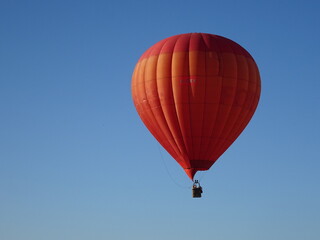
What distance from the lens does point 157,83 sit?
60.7m

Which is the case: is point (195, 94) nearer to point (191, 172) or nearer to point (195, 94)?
point (195, 94)

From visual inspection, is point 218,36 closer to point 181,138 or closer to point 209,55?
point 209,55

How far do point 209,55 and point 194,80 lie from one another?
1500 millimetres

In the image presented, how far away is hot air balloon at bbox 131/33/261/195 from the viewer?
60.5 metres

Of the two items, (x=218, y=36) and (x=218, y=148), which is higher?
(x=218, y=36)

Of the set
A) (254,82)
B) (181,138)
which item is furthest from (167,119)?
(254,82)

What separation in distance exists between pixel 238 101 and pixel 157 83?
4169 mm

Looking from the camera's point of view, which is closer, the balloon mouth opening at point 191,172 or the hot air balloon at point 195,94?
the hot air balloon at point 195,94

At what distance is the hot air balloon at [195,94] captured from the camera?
60.5 m

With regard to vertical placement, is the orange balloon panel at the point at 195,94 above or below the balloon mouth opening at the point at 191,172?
above

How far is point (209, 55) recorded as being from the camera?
60.7 m

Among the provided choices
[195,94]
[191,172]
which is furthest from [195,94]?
[191,172]

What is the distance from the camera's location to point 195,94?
6047cm

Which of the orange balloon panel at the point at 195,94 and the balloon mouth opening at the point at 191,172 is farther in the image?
the balloon mouth opening at the point at 191,172
